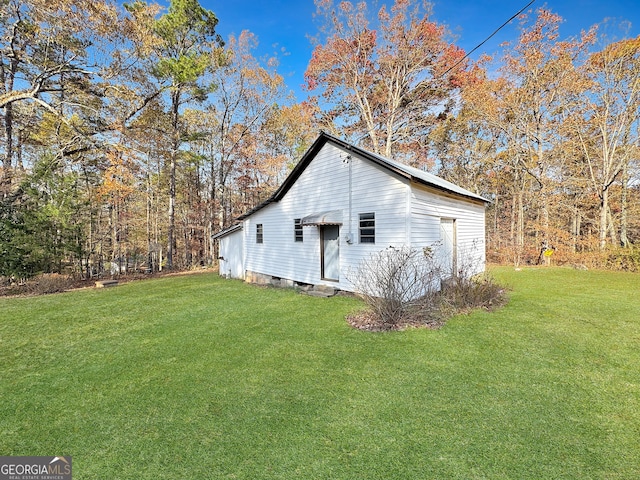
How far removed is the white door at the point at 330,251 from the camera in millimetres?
8766

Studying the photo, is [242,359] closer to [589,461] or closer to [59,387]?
[59,387]

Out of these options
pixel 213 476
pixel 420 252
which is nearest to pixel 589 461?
pixel 213 476

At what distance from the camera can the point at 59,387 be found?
3418 millimetres

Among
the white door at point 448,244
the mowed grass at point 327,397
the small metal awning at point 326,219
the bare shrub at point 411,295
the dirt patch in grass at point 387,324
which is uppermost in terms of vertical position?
the small metal awning at point 326,219

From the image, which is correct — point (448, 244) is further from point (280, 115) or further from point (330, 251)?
point (280, 115)

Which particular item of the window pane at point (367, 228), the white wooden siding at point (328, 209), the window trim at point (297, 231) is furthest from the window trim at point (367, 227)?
the window trim at point (297, 231)

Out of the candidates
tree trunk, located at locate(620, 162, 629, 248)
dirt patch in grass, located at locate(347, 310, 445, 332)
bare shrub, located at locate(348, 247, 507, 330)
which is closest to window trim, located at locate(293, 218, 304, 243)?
bare shrub, located at locate(348, 247, 507, 330)

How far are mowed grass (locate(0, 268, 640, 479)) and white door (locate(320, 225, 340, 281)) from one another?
3.10 meters

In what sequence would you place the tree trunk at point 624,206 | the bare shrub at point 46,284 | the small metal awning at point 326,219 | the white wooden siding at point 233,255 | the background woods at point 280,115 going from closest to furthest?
1. the small metal awning at point 326,219
2. the bare shrub at point 46,284
3. the background woods at point 280,115
4. the white wooden siding at point 233,255
5. the tree trunk at point 624,206

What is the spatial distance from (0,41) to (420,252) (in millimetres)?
15001

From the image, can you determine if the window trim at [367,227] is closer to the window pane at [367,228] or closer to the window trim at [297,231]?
the window pane at [367,228]

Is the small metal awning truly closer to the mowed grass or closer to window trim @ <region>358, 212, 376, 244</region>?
window trim @ <region>358, 212, 376, 244</region>

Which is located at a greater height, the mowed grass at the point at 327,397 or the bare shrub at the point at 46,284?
the bare shrub at the point at 46,284

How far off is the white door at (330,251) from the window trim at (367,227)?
1.01 meters
